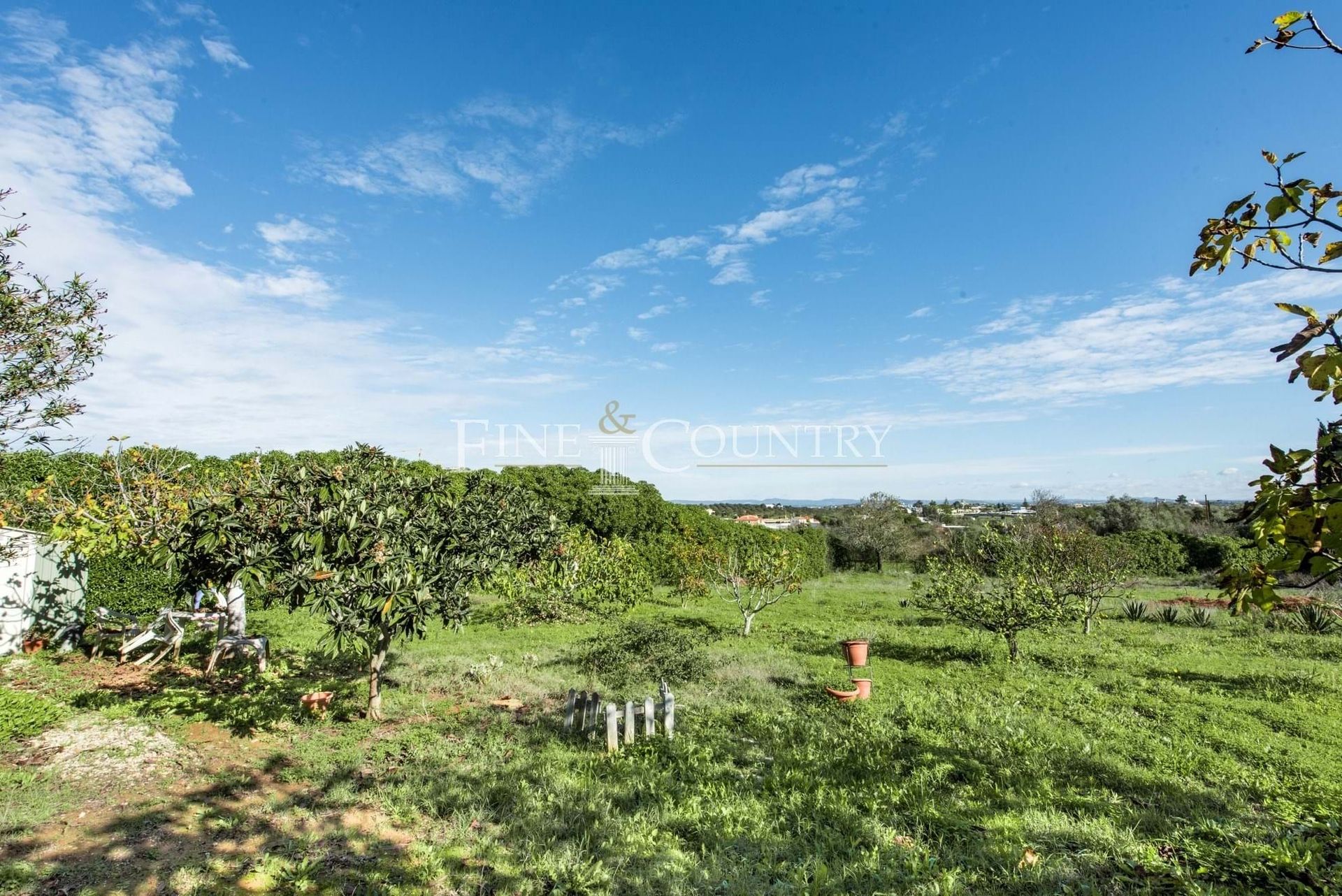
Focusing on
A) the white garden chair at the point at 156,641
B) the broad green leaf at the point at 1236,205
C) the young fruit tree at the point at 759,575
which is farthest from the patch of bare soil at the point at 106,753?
the young fruit tree at the point at 759,575

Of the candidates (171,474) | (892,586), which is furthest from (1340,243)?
(892,586)

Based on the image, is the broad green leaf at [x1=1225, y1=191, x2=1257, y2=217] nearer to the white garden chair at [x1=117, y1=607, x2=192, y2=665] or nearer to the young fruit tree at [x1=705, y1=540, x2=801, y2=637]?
the young fruit tree at [x1=705, y1=540, x2=801, y2=637]

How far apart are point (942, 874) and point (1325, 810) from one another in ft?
12.8

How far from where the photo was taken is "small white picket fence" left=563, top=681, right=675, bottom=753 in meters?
7.03

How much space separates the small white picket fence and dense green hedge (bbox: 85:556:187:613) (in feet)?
31.8

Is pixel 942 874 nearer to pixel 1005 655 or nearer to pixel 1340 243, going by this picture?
pixel 1340 243

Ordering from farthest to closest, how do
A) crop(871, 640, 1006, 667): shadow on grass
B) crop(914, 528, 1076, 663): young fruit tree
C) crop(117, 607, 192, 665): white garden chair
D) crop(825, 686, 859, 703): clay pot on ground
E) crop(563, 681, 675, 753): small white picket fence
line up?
crop(871, 640, 1006, 667): shadow on grass
crop(914, 528, 1076, 663): young fruit tree
crop(117, 607, 192, 665): white garden chair
crop(825, 686, 859, 703): clay pot on ground
crop(563, 681, 675, 753): small white picket fence

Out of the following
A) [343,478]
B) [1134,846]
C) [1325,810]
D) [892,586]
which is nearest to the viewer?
[1134,846]

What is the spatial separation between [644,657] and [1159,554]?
25614mm

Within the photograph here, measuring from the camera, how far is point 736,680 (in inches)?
380

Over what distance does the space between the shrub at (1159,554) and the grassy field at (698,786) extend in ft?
57.2

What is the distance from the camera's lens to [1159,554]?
25.2 meters

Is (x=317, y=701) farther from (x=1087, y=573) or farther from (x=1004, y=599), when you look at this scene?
(x=1087, y=573)

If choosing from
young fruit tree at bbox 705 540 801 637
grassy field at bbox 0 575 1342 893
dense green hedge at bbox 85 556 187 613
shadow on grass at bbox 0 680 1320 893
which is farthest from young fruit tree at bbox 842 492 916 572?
dense green hedge at bbox 85 556 187 613
